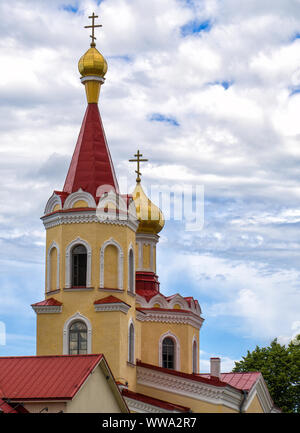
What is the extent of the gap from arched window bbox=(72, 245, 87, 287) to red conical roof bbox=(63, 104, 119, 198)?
1.90 metres

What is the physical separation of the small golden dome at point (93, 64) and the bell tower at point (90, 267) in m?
2.41

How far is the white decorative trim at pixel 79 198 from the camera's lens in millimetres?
31438

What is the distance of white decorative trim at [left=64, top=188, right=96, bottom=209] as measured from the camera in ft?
103

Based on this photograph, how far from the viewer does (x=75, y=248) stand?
103 ft

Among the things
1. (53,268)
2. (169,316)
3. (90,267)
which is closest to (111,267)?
(90,267)

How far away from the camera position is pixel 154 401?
30.7 meters

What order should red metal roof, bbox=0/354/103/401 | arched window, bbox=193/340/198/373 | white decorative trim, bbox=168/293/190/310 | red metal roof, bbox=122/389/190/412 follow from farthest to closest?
arched window, bbox=193/340/198/373 < white decorative trim, bbox=168/293/190/310 < red metal roof, bbox=122/389/190/412 < red metal roof, bbox=0/354/103/401

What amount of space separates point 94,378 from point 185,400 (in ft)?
27.8

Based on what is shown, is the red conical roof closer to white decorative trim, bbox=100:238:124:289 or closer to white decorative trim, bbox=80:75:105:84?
white decorative trim, bbox=80:75:105:84

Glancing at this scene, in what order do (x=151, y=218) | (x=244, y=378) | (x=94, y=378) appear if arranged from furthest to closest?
(x=151, y=218) < (x=244, y=378) < (x=94, y=378)

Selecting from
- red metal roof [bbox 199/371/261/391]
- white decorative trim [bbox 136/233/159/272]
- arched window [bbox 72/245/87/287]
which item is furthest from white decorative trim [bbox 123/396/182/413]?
white decorative trim [bbox 136/233/159/272]

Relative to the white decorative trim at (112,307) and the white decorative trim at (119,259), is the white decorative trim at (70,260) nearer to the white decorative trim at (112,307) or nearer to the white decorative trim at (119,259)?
the white decorative trim at (119,259)
